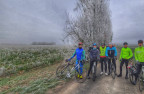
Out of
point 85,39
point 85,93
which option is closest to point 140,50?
point 85,93

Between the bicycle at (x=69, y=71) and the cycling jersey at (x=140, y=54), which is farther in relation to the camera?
the bicycle at (x=69, y=71)

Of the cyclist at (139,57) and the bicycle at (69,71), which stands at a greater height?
the cyclist at (139,57)

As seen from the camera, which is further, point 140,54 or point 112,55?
point 112,55

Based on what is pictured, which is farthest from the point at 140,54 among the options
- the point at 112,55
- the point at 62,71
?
the point at 62,71

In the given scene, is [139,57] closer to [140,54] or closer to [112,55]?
[140,54]

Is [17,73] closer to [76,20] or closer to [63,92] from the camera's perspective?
[63,92]

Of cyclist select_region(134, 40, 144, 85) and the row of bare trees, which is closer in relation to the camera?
cyclist select_region(134, 40, 144, 85)

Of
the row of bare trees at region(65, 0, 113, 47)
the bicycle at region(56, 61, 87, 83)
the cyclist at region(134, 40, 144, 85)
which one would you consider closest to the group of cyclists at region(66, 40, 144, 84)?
the cyclist at region(134, 40, 144, 85)

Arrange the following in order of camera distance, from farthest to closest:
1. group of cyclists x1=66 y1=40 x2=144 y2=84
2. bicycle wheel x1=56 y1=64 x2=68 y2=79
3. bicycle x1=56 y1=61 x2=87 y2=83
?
bicycle wheel x1=56 y1=64 x2=68 y2=79 < bicycle x1=56 y1=61 x2=87 y2=83 < group of cyclists x1=66 y1=40 x2=144 y2=84

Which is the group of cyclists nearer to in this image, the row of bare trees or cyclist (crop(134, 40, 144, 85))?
cyclist (crop(134, 40, 144, 85))

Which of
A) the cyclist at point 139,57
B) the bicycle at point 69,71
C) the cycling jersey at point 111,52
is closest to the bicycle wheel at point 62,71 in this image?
the bicycle at point 69,71

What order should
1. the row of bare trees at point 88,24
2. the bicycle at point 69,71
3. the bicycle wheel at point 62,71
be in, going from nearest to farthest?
the bicycle at point 69,71 → the bicycle wheel at point 62,71 → the row of bare trees at point 88,24

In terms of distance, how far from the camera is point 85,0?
47.4 feet

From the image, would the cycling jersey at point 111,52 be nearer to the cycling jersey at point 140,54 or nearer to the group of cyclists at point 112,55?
the group of cyclists at point 112,55
